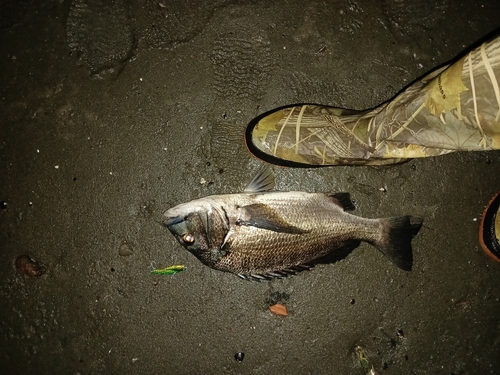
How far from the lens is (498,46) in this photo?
201cm

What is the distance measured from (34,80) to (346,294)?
11.5 ft

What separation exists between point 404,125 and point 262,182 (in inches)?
45.7

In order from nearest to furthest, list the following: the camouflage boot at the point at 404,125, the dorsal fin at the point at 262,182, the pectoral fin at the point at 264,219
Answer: the camouflage boot at the point at 404,125 < the pectoral fin at the point at 264,219 < the dorsal fin at the point at 262,182

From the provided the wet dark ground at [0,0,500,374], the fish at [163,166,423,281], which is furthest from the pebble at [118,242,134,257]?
the fish at [163,166,423,281]

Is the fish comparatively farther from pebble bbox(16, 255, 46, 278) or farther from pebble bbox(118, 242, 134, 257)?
pebble bbox(16, 255, 46, 278)

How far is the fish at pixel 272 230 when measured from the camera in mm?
2760

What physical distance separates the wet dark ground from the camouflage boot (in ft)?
1.04

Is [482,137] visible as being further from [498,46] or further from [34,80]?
[34,80]

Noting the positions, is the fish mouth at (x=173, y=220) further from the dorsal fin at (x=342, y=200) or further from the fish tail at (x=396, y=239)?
the fish tail at (x=396, y=239)

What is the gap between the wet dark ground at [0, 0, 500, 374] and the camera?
10.8 ft

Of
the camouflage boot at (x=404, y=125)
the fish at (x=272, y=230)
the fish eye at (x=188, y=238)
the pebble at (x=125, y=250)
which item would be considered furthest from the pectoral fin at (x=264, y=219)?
the pebble at (x=125, y=250)

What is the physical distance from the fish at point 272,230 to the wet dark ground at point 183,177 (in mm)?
375

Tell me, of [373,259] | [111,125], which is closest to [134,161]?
[111,125]

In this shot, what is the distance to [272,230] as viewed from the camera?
9.02 feet
